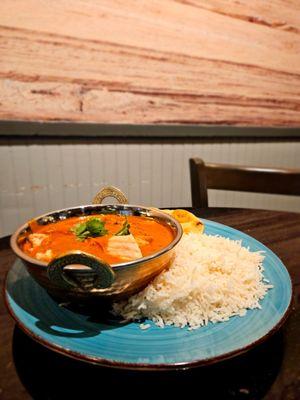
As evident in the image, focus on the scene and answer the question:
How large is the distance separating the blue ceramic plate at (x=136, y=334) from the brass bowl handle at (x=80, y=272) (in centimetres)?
8

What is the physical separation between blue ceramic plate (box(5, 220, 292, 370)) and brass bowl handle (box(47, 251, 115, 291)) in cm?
8

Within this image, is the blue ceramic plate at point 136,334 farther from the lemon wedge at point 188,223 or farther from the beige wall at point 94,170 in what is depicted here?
the beige wall at point 94,170

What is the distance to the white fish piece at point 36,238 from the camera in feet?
2.28

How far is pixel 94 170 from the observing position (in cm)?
218

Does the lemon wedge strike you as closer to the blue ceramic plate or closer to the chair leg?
the blue ceramic plate

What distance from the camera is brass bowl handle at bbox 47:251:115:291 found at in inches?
18.9

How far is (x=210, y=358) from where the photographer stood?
46cm

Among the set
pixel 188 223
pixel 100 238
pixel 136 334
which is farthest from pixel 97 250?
pixel 188 223

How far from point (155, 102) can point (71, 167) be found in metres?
0.77

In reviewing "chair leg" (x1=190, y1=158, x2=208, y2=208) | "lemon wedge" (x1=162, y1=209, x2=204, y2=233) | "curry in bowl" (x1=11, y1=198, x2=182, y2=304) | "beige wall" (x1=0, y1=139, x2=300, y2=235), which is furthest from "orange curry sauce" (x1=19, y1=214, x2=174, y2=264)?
"beige wall" (x1=0, y1=139, x2=300, y2=235)

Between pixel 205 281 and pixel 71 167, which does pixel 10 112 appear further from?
pixel 205 281

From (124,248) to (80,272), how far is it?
0.46 feet

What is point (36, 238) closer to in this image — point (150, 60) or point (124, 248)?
point (124, 248)

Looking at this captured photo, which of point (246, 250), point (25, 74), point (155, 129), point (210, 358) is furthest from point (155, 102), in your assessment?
point (210, 358)
